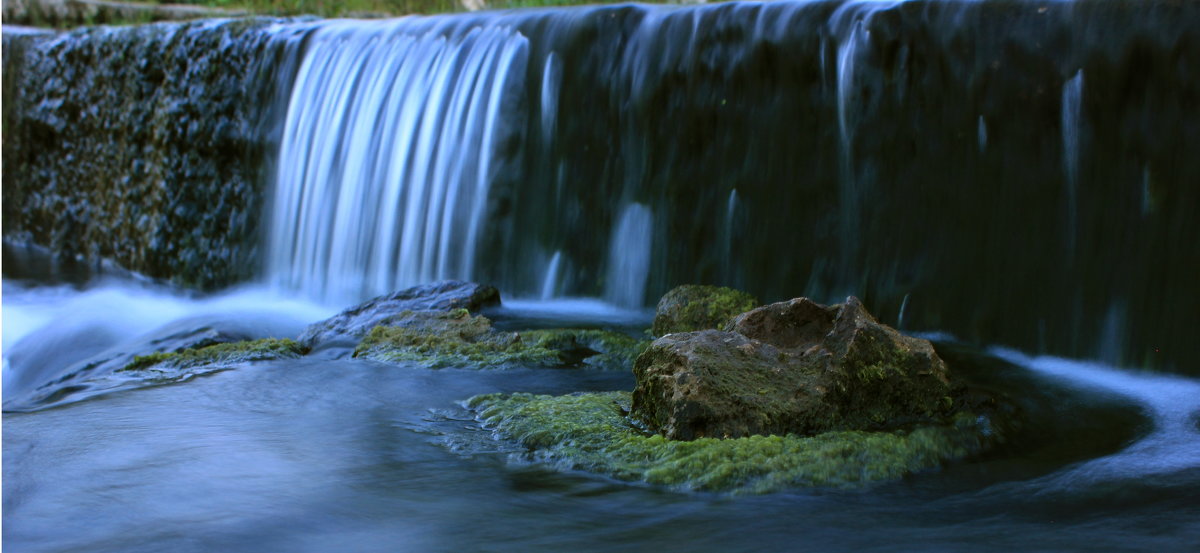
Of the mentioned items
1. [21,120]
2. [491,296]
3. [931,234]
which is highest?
[21,120]

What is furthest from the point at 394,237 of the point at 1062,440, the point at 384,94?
the point at 1062,440

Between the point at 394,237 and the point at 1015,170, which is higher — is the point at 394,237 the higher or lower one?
the lower one

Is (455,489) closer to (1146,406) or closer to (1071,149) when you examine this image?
(1146,406)

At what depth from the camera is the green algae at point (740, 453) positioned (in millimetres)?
3113

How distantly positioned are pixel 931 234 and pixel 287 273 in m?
4.70

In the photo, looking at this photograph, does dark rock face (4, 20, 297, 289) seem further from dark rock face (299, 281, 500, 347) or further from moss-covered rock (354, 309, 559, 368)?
moss-covered rock (354, 309, 559, 368)

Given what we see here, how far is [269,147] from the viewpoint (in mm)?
8508

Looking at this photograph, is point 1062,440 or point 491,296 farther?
point 491,296

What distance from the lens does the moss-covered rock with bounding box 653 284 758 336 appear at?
4918 millimetres

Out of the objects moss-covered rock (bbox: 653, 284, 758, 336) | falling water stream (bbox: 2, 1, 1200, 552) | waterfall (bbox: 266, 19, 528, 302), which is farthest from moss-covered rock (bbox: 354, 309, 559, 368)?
waterfall (bbox: 266, 19, 528, 302)

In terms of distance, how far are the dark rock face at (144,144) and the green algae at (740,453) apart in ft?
18.6

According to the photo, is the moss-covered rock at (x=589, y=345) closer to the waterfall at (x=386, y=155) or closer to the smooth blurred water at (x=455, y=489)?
the smooth blurred water at (x=455, y=489)

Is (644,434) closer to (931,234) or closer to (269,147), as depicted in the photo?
(931,234)

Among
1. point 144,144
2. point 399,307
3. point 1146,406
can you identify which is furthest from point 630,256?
point 144,144
